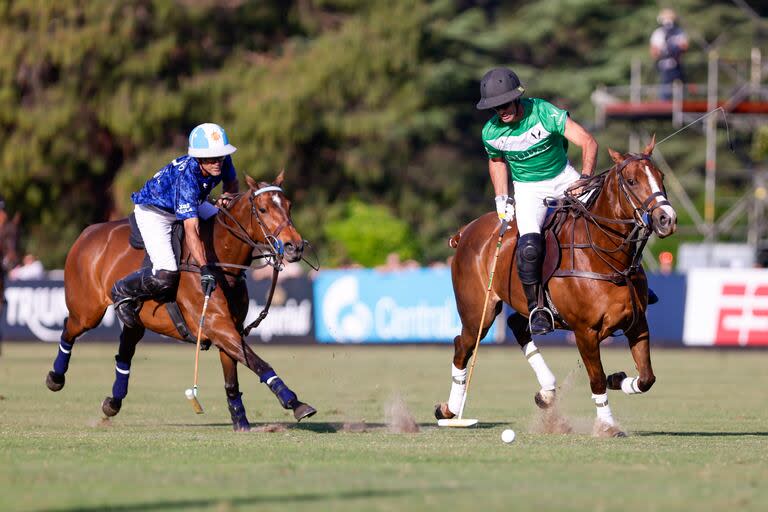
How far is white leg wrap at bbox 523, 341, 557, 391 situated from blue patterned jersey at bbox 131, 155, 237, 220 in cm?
285

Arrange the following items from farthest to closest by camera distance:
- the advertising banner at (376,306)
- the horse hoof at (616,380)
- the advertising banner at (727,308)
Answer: the advertising banner at (376,306), the advertising banner at (727,308), the horse hoof at (616,380)

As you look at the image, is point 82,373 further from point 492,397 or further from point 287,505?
point 287,505

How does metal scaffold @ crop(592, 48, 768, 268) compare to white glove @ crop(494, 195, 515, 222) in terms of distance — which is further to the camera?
metal scaffold @ crop(592, 48, 768, 268)

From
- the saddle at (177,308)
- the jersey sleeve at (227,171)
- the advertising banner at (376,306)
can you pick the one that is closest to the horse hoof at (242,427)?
the saddle at (177,308)

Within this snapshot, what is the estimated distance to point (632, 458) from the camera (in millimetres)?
9031

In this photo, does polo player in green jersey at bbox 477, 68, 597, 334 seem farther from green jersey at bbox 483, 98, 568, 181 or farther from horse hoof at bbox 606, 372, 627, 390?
horse hoof at bbox 606, 372, 627, 390

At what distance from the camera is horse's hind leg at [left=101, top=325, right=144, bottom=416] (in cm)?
1250

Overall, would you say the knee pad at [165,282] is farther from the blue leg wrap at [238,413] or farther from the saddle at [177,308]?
the blue leg wrap at [238,413]

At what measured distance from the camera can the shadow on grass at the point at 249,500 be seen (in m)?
6.84

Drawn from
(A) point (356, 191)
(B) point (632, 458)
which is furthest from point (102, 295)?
(A) point (356, 191)

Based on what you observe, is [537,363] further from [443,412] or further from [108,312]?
[108,312]

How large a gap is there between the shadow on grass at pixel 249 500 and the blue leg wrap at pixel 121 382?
220 inches

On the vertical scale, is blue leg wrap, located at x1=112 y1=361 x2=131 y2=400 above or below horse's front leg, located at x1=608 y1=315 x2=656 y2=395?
below

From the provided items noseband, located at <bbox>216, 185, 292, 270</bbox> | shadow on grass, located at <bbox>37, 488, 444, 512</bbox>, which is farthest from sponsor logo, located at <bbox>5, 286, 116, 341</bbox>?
shadow on grass, located at <bbox>37, 488, 444, 512</bbox>
